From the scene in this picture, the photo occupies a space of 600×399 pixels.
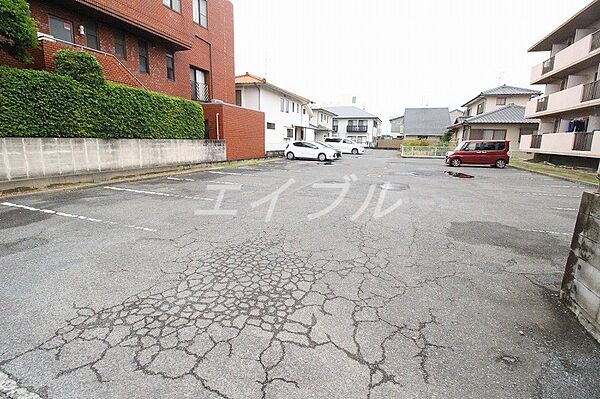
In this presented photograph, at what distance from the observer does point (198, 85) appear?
17500 millimetres

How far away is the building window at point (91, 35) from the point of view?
454 inches

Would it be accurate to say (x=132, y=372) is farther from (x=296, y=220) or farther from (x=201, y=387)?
(x=296, y=220)

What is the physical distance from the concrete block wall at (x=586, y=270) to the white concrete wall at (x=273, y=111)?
67.5 feet

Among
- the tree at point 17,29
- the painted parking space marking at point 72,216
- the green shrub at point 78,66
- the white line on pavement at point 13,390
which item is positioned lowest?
the white line on pavement at point 13,390

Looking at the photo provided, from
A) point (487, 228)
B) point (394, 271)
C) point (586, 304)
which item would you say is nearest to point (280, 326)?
point (394, 271)

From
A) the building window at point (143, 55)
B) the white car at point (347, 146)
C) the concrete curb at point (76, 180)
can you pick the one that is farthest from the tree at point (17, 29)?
the white car at point (347, 146)

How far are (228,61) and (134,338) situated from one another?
2019 cm

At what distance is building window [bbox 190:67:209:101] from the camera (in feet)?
56.3


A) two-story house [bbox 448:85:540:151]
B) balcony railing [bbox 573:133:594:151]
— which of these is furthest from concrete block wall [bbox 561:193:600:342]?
two-story house [bbox 448:85:540:151]

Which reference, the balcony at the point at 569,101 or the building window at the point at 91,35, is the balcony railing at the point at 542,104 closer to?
the balcony at the point at 569,101

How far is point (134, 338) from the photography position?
228cm

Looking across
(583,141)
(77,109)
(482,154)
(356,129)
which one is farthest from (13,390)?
(356,129)

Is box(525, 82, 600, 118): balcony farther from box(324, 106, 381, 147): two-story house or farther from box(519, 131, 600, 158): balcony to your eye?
box(324, 106, 381, 147): two-story house

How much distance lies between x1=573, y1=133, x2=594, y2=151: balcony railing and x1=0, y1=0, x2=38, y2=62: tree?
21052 mm
